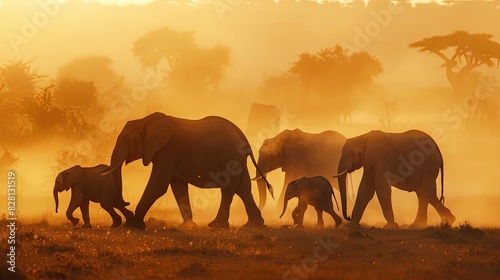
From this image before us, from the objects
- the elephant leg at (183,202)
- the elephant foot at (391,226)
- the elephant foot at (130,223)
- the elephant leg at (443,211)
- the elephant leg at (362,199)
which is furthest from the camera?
the elephant leg at (443,211)

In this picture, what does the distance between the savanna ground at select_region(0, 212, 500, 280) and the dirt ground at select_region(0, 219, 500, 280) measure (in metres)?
0.02

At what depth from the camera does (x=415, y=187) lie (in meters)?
39.8

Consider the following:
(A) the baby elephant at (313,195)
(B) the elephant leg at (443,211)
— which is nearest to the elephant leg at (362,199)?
(A) the baby elephant at (313,195)

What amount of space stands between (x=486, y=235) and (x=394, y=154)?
7059 mm

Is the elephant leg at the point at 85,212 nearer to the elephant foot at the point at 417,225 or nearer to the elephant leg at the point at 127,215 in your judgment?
the elephant leg at the point at 127,215

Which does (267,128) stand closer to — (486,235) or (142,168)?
(142,168)

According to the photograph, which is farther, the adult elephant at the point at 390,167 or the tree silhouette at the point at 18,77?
the tree silhouette at the point at 18,77

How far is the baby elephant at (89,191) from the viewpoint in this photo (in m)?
35.4

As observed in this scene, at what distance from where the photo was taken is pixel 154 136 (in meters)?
34.9

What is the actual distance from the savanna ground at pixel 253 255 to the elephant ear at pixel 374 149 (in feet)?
20.6

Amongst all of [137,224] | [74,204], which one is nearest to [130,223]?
[137,224]

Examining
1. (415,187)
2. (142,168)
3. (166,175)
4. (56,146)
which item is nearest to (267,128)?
(142,168)

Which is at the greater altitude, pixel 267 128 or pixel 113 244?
pixel 267 128

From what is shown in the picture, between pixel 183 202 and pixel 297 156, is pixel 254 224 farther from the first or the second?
pixel 297 156
